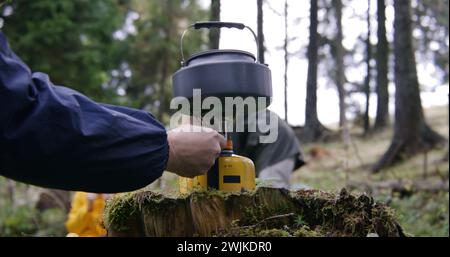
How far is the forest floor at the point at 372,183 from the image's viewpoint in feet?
22.6

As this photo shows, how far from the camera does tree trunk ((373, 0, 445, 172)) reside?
900 centimetres

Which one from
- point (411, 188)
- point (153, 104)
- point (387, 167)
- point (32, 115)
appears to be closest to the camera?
point (32, 115)

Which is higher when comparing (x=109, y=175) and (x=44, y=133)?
(x=44, y=133)

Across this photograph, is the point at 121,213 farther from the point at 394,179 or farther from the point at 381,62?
the point at 394,179

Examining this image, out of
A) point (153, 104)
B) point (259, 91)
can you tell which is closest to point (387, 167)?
point (259, 91)

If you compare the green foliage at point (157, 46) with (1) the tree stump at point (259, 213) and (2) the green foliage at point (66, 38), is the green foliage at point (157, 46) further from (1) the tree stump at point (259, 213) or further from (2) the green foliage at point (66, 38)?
(1) the tree stump at point (259, 213)

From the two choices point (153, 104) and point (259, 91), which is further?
point (153, 104)

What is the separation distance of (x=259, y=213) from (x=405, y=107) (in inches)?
311

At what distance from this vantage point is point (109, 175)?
1.76 metres

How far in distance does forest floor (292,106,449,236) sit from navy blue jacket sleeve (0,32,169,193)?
4525 millimetres

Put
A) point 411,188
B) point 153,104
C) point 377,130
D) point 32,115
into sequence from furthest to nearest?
point 153,104, point 377,130, point 411,188, point 32,115

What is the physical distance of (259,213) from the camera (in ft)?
7.28
